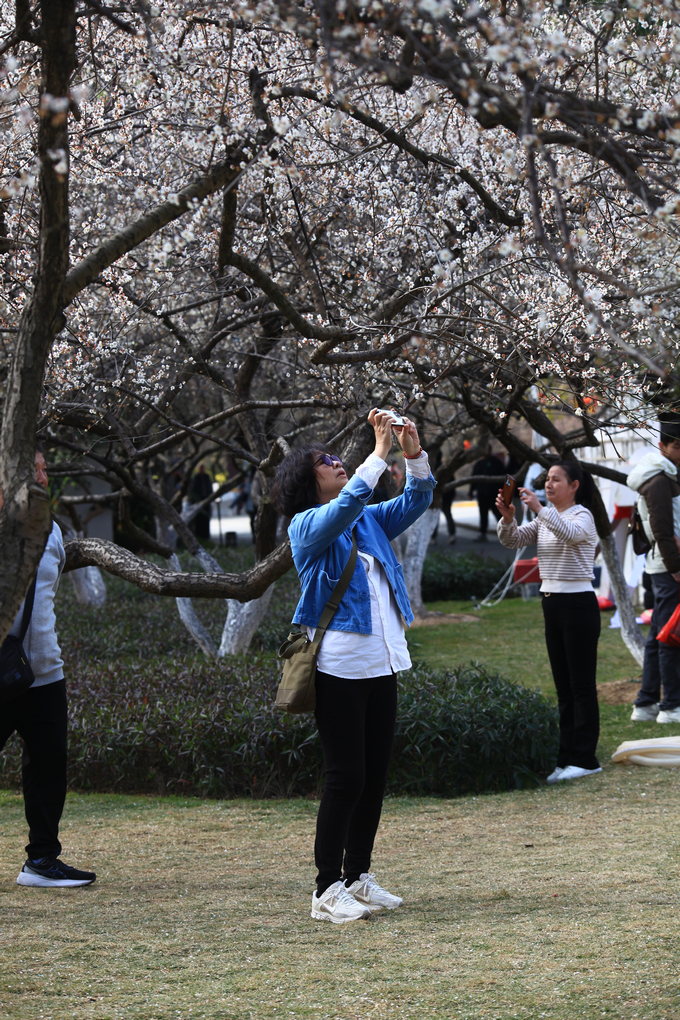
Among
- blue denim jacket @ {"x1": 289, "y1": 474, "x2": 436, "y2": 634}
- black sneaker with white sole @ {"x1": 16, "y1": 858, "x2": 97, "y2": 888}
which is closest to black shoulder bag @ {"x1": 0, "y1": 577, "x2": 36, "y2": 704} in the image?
black sneaker with white sole @ {"x1": 16, "y1": 858, "x2": 97, "y2": 888}

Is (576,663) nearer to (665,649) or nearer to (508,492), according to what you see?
(508,492)

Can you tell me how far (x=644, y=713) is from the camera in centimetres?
853

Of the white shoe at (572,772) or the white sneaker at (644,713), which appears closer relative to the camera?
the white shoe at (572,772)

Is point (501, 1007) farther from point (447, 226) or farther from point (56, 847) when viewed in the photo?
point (447, 226)

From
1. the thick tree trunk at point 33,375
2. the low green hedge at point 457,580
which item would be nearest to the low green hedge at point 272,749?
the thick tree trunk at point 33,375

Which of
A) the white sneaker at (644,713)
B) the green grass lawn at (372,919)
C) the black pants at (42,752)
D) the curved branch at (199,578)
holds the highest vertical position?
the curved branch at (199,578)

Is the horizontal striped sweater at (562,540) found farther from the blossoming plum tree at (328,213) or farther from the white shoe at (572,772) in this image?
the white shoe at (572,772)

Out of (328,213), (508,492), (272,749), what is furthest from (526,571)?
(328,213)

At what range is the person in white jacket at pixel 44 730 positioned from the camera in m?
4.93

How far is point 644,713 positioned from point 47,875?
4.84 meters

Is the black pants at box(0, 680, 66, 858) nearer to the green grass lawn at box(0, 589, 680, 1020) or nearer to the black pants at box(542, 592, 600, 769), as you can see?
the green grass lawn at box(0, 589, 680, 1020)

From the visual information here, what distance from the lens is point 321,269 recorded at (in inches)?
291

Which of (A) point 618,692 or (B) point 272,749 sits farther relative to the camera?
(A) point 618,692

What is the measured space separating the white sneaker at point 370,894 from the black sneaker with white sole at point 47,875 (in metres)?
1.32
